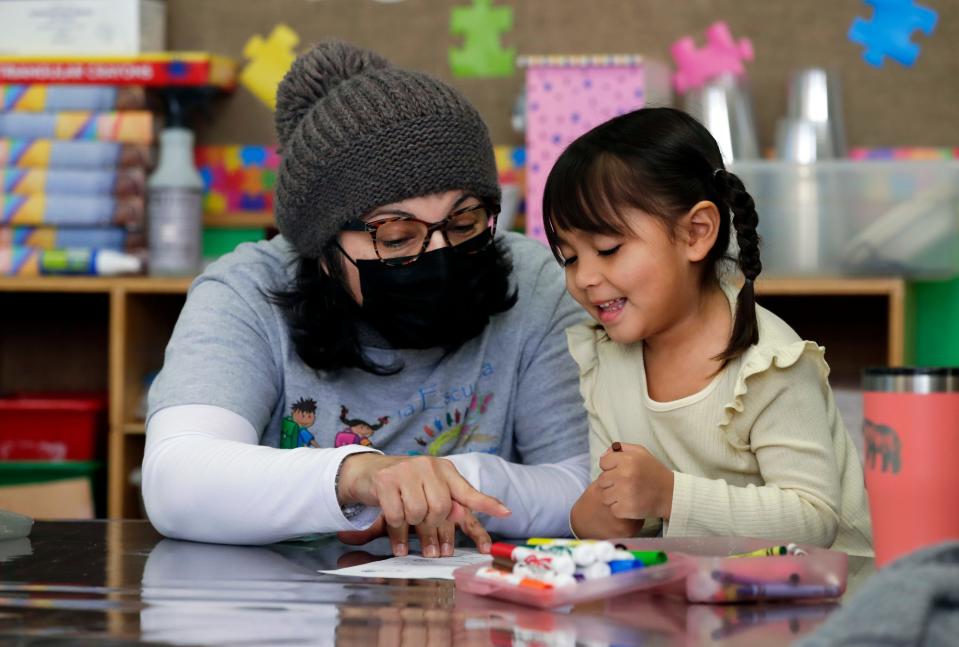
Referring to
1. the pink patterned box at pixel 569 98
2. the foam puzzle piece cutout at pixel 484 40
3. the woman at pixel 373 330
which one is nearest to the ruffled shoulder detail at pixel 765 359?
the woman at pixel 373 330

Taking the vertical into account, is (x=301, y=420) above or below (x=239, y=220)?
below

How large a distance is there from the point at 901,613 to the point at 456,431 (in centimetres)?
87

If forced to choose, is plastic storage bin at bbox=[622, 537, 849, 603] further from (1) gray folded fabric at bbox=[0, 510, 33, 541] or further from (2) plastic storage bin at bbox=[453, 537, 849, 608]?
(1) gray folded fabric at bbox=[0, 510, 33, 541]

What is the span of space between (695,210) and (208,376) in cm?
55

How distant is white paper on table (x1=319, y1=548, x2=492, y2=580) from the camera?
969 millimetres

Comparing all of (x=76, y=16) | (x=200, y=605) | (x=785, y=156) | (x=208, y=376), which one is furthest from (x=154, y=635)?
(x=76, y=16)

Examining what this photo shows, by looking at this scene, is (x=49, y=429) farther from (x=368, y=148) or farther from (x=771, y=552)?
(x=771, y=552)

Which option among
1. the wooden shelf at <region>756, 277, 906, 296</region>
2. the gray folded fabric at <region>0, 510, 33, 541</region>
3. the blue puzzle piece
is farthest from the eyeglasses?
the blue puzzle piece

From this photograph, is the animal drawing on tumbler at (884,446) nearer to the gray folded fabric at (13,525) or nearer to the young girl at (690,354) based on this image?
the young girl at (690,354)

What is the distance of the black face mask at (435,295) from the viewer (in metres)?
1.35

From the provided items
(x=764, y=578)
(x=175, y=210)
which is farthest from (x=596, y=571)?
(x=175, y=210)

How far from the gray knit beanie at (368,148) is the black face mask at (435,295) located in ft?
0.23

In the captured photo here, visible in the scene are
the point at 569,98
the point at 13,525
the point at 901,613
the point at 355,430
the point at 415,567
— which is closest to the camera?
the point at 901,613

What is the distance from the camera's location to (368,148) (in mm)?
1332
